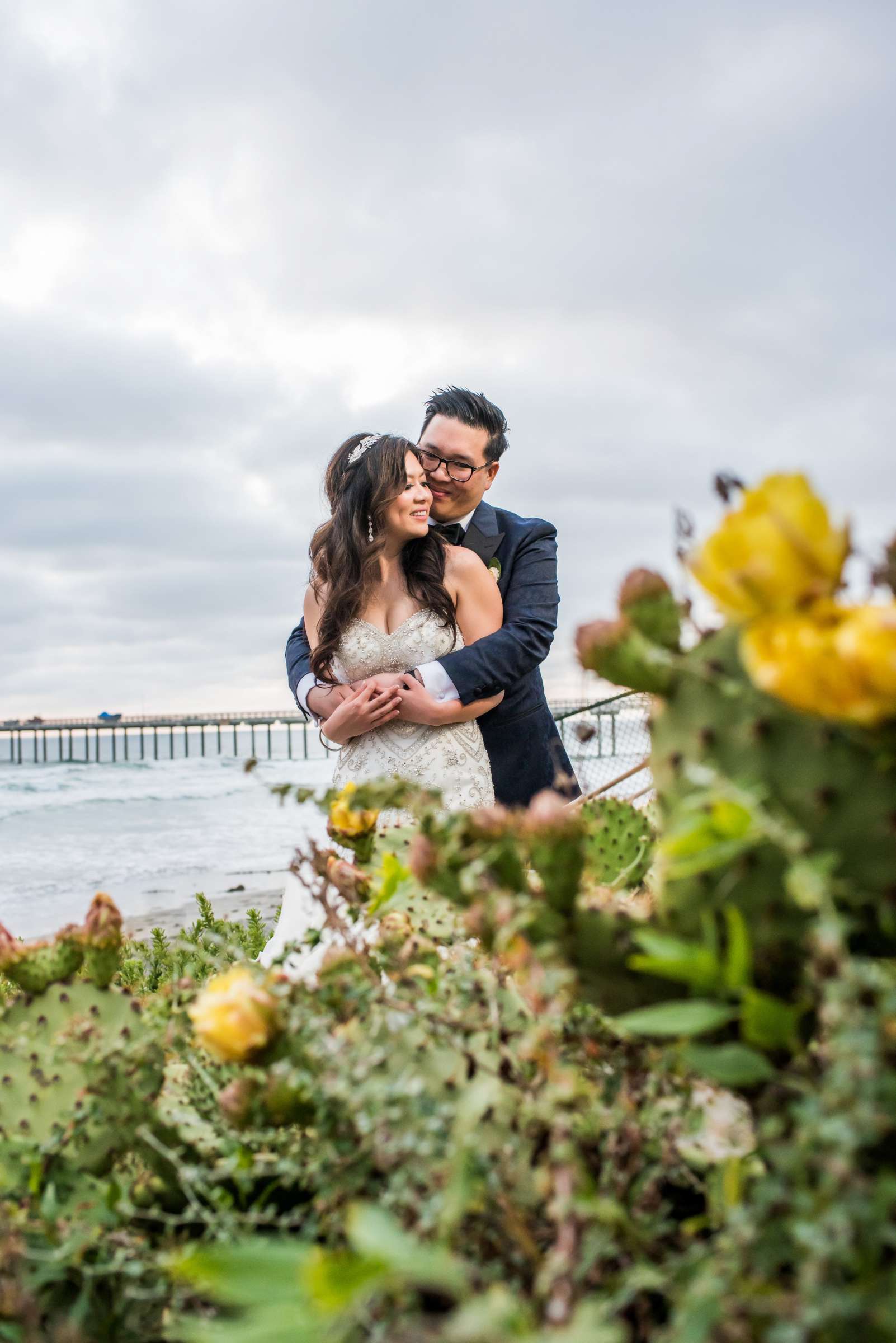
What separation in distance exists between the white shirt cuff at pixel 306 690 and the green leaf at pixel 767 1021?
11.0 feet

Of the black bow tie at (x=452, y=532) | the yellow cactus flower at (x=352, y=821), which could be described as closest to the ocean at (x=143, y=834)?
the yellow cactus flower at (x=352, y=821)

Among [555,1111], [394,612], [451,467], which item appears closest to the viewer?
[555,1111]

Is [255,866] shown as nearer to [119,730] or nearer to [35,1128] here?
[35,1128]

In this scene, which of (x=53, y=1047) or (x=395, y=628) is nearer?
(x=53, y=1047)

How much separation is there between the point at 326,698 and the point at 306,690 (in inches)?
9.7

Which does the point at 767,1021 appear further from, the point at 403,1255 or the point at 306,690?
the point at 306,690

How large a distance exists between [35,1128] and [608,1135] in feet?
1.16

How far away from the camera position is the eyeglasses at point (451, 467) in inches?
159

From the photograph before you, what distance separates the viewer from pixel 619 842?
0.76 metres

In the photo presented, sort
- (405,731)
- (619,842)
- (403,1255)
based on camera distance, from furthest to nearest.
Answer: (405,731), (619,842), (403,1255)

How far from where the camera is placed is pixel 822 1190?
0.94 feet

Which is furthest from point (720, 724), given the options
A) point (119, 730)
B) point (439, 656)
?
point (119, 730)

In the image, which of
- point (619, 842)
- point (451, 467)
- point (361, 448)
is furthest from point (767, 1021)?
point (451, 467)

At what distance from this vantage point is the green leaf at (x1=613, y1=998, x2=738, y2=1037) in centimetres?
34
